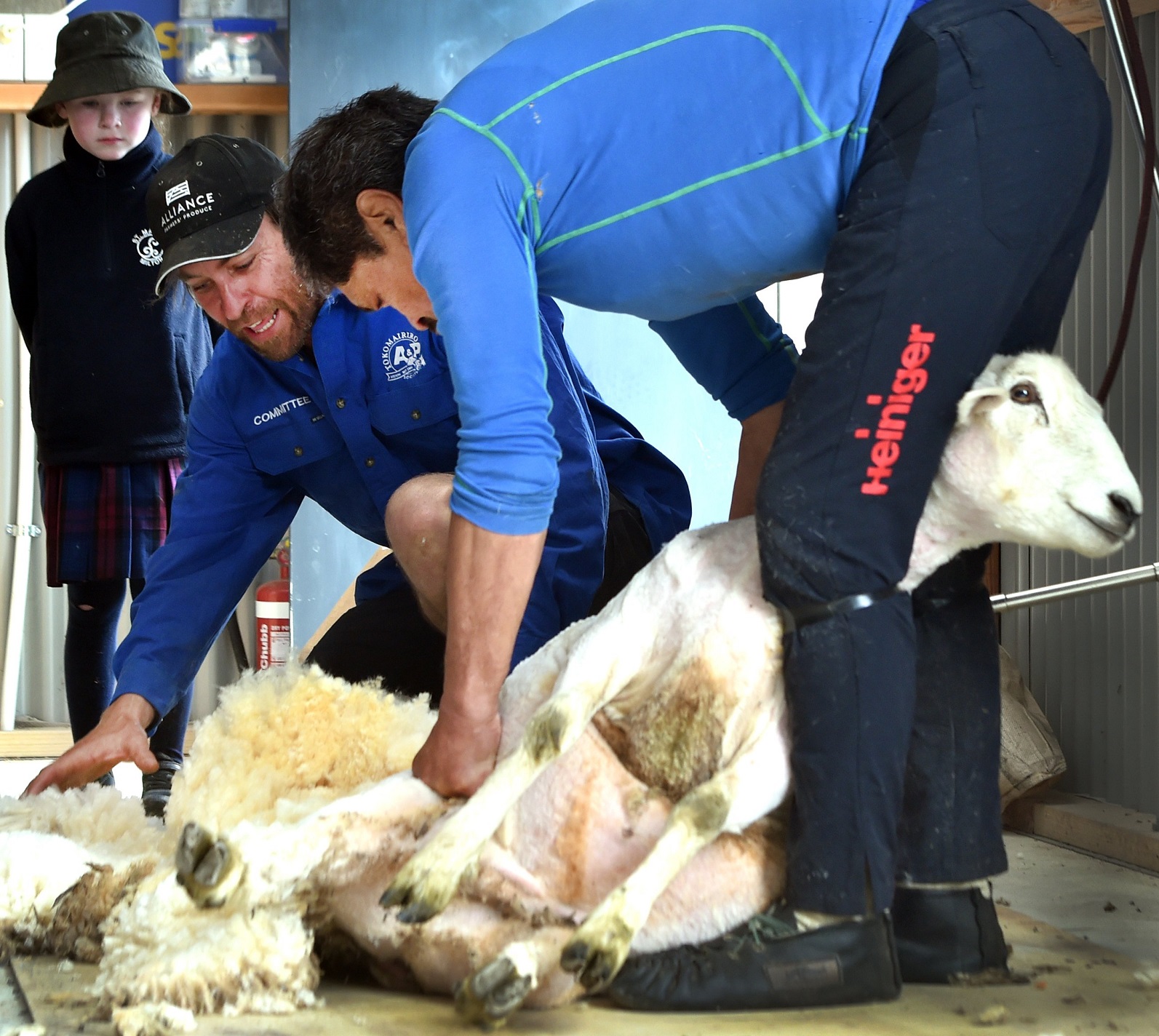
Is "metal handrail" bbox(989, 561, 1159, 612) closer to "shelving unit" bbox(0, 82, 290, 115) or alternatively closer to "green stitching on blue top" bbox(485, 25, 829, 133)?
"green stitching on blue top" bbox(485, 25, 829, 133)

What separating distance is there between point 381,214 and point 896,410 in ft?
2.12

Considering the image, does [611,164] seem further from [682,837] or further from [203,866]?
[203,866]

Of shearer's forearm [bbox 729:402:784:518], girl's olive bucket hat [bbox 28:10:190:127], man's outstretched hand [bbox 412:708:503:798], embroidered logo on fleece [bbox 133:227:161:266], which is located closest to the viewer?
man's outstretched hand [bbox 412:708:503:798]

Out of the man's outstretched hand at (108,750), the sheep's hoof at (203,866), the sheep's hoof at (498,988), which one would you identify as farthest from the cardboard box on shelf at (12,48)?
the sheep's hoof at (498,988)

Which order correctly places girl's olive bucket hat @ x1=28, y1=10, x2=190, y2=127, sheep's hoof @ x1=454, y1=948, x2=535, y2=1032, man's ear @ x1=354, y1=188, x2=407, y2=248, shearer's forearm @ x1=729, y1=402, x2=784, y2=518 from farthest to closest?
1. girl's olive bucket hat @ x1=28, y1=10, x2=190, y2=127
2. shearer's forearm @ x1=729, y1=402, x2=784, y2=518
3. man's ear @ x1=354, y1=188, x2=407, y2=248
4. sheep's hoof @ x1=454, y1=948, x2=535, y2=1032

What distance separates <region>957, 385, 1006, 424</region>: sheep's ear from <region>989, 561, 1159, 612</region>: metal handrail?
0.46 metres

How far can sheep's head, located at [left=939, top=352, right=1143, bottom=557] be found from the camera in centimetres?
126

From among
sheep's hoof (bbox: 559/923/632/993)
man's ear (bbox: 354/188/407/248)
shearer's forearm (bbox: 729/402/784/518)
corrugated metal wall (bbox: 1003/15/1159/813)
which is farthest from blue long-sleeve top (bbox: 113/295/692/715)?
corrugated metal wall (bbox: 1003/15/1159/813)

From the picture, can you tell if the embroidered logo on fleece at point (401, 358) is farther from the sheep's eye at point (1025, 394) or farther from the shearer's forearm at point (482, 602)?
the sheep's eye at point (1025, 394)

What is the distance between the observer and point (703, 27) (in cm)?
126

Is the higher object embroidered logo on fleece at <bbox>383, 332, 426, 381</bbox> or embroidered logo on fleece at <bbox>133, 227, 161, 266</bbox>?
embroidered logo on fleece at <bbox>133, 227, 161, 266</bbox>

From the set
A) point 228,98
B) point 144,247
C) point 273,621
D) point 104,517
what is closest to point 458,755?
point 104,517

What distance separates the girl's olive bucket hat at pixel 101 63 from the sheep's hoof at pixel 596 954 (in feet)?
7.40

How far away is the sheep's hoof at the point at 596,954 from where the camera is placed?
112 centimetres
